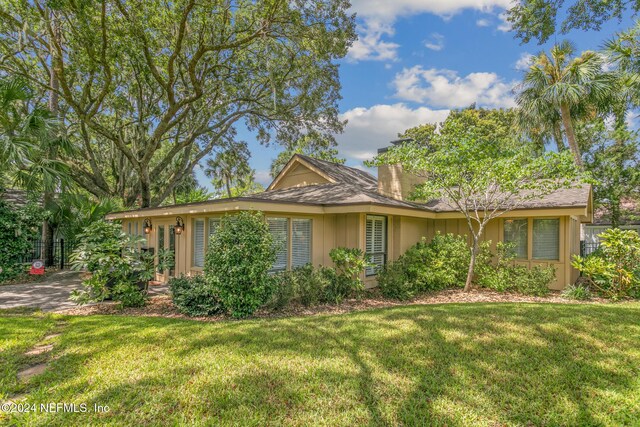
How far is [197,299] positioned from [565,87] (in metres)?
Result: 17.6

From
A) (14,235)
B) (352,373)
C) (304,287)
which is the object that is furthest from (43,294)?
(352,373)

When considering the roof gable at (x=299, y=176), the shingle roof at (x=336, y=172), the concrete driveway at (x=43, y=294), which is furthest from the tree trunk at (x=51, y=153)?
the shingle roof at (x=336, y=172)

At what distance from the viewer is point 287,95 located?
15.5 m

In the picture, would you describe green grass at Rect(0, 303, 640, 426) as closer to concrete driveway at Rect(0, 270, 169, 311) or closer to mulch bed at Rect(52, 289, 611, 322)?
mulch bed at Rect(52, 289, 611, 322)

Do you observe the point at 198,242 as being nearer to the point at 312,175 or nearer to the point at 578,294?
the point at 312,175

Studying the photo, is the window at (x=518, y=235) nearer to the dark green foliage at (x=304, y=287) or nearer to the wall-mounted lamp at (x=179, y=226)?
the dark green foliage at (x=304, y=287)

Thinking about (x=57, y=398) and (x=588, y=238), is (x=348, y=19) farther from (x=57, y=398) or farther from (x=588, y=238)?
(x=588, y=238)

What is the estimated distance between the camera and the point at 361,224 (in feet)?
31.4

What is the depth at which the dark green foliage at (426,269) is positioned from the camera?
29.9 feet

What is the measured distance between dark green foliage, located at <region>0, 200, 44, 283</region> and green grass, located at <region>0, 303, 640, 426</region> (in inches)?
298

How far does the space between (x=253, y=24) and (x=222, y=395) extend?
11246 mm

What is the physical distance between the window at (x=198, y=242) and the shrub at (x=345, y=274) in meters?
3.85

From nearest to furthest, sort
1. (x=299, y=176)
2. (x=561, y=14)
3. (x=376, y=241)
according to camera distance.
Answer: (x=561, y=14)
(x=376, y=241)
(x=299, y=176)

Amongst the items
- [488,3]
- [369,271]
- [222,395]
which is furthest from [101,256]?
[488,3]
